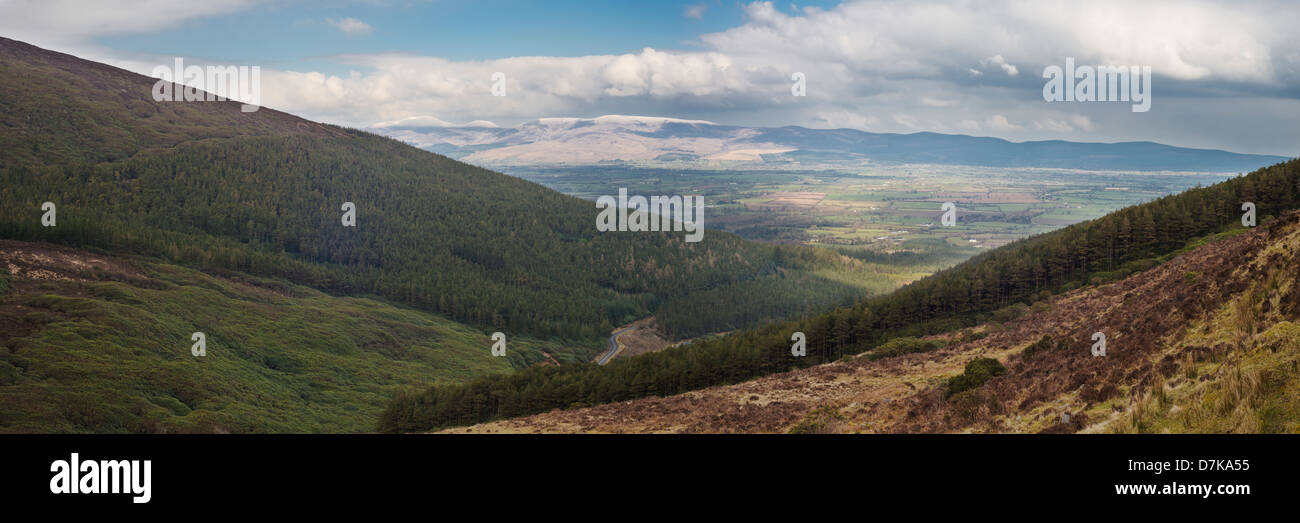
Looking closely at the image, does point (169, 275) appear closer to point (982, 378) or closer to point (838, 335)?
point (838, 335)

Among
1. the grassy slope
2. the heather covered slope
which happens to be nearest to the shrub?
the heather covered slope

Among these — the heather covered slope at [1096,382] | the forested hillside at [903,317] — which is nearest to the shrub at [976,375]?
the heather covered slope at [1096,382]

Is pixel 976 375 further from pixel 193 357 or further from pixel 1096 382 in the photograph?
pixel 193 357

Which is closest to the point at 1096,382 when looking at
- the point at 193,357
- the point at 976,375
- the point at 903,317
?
the point at 976,375

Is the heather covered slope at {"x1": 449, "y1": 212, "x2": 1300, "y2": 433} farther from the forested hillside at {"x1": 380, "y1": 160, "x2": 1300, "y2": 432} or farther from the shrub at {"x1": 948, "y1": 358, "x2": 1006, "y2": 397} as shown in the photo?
the forested hillside at {"x1": 380, "y1": 160, "x2": 1300, "y2": 432}

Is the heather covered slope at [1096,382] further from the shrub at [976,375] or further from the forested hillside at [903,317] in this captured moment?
the forested hillside at [903,317]

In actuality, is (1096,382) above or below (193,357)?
above
